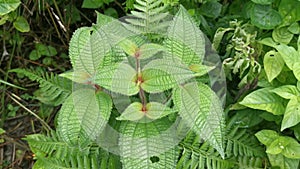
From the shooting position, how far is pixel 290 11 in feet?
3.92

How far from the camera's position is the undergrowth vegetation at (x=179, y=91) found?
0.95 meters

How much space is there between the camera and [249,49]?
1133 mm

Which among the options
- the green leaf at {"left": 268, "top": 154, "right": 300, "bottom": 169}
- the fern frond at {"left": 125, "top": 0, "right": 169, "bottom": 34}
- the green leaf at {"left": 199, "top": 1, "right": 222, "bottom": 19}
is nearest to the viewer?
the fern frond at {"left": 125, "top": 0, "right": 169, "bottom": 34}

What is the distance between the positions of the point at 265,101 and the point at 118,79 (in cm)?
39

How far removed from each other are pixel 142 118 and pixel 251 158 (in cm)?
36

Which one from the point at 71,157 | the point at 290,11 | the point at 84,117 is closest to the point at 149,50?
the point at 84,117

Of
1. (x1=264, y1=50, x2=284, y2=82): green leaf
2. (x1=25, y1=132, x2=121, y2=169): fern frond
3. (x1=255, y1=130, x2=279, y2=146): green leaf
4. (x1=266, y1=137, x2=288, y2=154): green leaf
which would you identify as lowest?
(x1=25, y1=132, x2=121, y2=169): fern frond

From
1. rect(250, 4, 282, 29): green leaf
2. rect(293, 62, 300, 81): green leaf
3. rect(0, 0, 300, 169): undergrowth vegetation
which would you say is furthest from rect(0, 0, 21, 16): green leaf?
rect(293, 62, 300, 81): green leaf

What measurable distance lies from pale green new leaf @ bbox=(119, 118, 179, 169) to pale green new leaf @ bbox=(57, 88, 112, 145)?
0.18 feet

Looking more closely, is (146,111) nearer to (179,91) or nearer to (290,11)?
(179,91)

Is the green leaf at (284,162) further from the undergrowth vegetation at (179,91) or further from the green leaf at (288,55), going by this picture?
the green leaf at (288,55)

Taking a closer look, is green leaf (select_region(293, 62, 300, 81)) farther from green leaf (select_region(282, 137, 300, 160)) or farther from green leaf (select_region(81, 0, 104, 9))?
green leaf (select_region(81, 0, 104, 9))

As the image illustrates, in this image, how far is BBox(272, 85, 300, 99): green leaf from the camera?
3.58ft

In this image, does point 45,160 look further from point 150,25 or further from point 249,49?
point 249,49
